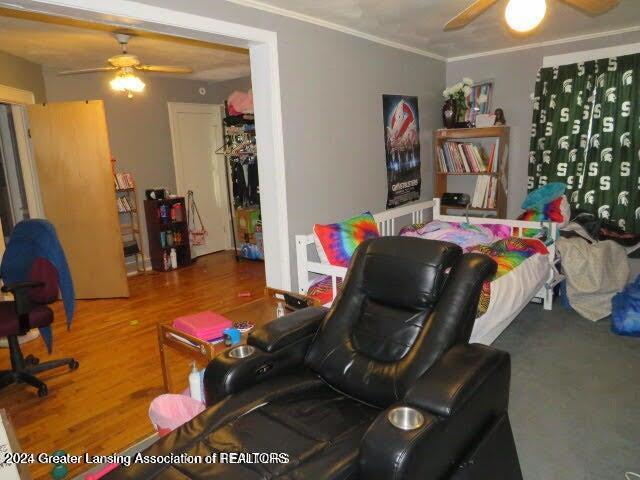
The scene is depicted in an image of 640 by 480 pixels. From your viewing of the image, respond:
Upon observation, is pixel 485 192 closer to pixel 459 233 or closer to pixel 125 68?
pixel 459 233

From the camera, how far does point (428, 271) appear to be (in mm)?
1718

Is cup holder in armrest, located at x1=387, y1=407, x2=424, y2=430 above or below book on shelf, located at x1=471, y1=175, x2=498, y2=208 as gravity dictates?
below

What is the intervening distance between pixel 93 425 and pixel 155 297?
7.26ft

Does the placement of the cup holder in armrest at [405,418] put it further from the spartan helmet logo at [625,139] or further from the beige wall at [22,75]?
the beige wall at [22,75]

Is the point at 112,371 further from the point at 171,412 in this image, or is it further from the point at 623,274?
the point at 623,274

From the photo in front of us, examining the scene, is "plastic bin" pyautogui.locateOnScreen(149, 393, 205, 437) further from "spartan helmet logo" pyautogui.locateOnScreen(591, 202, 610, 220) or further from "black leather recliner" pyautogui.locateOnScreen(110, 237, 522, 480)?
"spartan helmet logo" pyautogui.locateOnScreen(591, 202, 610, 220)

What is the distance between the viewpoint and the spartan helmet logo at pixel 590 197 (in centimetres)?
402

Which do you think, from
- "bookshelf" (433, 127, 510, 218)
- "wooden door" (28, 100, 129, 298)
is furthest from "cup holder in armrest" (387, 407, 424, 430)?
"wooden door" (28, 100, 129, 298)

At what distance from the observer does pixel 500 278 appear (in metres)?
2.79

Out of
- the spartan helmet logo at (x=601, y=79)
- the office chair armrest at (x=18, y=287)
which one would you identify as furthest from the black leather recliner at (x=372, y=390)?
the spartan helmet logo at (x=601, y=79)

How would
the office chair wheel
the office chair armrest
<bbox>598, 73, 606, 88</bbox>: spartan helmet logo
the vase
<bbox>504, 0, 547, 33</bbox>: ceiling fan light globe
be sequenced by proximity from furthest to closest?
the vase, <bbox>598, 73, 606, 88</bbox>: spartan helmet logo, the office chair wheel, the office chair armrest, <bbox>504, 0, 547, 33</bbox>: ceiling fan light globe

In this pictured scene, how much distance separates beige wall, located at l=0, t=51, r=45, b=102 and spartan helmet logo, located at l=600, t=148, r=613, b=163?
528cm

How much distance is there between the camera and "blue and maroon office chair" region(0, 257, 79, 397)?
2594mm

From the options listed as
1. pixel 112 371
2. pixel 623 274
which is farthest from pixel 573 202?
Answer: pixel 112 371
